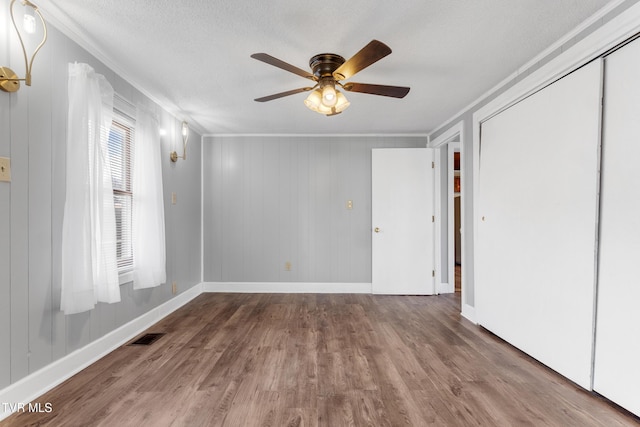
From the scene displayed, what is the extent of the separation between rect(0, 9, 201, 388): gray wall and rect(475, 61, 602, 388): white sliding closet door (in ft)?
11.2

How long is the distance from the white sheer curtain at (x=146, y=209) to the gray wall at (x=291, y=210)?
63.5 inches

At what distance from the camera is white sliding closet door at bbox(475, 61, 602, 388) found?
1947 mm

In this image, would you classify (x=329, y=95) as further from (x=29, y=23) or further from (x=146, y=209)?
(x=146, y=209)

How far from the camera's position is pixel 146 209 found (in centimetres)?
280

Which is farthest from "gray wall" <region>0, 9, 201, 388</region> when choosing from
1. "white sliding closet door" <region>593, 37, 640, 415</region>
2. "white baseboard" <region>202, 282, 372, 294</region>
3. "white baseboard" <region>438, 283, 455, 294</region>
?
"white baseboard" <region>438, 283, 455, 294</region>

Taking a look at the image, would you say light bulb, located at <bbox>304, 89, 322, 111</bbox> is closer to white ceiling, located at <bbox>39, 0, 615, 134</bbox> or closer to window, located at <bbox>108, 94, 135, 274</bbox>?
white ceiling, located at <bbox>39, 0, 615, 134</bbox>

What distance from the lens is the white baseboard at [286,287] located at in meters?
4.45

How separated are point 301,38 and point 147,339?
A: 2821 millimetres

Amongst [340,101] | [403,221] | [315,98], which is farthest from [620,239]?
[403,221]

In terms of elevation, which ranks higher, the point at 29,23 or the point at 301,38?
the point at 301,38

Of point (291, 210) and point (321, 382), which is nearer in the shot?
point (321, 382)

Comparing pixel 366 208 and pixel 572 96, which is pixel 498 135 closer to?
pixel 572 96

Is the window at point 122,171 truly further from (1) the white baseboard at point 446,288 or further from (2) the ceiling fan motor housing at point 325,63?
(1) the white baseboard at point 446,288

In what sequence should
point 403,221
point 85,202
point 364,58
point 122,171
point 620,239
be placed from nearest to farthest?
point 620,239
point 364,58
point 85,202
point 122,171
point 403,221
